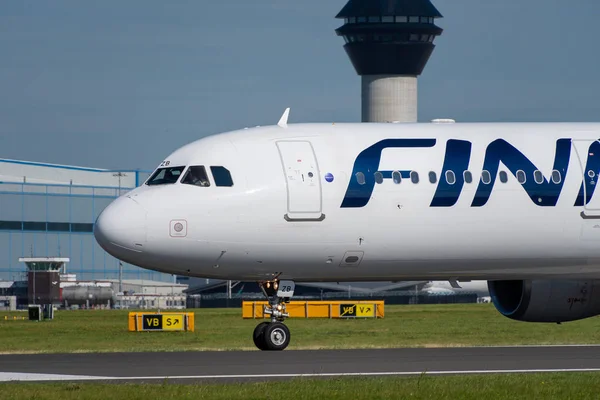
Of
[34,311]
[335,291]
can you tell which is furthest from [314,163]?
[335,291]

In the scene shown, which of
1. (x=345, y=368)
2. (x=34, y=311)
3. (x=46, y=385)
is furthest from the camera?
(x=34, y=311)

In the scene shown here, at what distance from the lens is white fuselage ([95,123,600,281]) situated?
30.9 metres

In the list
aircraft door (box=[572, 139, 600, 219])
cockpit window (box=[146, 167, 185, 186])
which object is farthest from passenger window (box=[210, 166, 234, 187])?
aircraft door (box=[572, 139, 600, 219])

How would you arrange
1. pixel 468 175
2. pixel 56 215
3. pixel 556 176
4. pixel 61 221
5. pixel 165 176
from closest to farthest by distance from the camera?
pixel 165 176, pixel 468 175, pixel 556 176, pixel 56 215, pixel 61 221

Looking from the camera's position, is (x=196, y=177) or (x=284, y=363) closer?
(x=284, y=363)

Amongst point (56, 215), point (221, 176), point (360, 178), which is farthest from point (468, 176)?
point (56, 215)

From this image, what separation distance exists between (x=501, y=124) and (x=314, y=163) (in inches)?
230

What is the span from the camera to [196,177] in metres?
31.3

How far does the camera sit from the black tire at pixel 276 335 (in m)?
32.1

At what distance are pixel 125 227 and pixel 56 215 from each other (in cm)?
11853

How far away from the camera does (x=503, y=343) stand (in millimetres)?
41281

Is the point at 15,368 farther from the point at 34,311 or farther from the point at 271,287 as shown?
the point at 34,311

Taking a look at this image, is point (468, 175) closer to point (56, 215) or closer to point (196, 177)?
point (196, 177)

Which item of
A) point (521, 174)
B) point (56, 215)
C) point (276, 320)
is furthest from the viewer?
point (56, 215)
